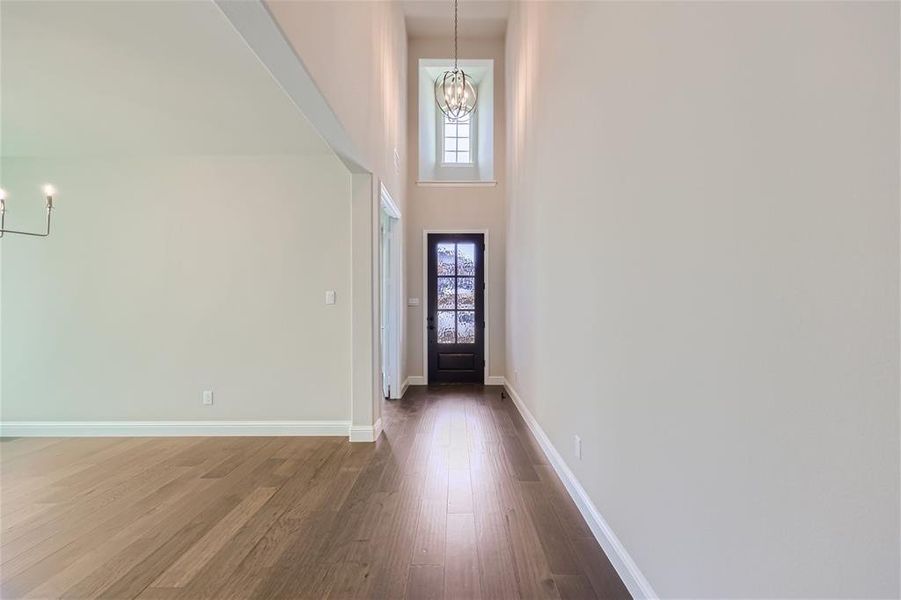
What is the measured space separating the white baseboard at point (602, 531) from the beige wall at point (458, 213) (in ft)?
9.86

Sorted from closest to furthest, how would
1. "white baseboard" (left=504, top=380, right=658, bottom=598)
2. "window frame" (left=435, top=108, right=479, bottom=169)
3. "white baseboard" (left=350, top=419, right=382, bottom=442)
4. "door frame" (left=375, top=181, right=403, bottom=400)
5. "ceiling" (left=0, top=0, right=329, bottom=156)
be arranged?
1. "white baseboard" (left=504, top=380, right=658, bottom=598)
2. "ceiling" (left=0, top=0, right=329, bottom=156)
3. "white baseboard" (left=350, top=419, right=382, bottom=442)
4. "door frame" (left=375, top=181, right=403, bottom=400)
5. "window frame" (left=435, top=108, right=479, bottom=169)

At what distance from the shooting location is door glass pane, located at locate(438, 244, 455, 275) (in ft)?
20.0

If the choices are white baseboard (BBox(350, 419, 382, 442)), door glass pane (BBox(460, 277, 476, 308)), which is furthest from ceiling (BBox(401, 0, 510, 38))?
white baseboard (BBox(350, 419, 382, 442))

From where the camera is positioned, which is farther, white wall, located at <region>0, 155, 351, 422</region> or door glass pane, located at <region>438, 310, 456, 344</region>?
door glass pane, located at <region>438, 310, 456, 344</region>

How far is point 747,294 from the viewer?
39.8 inches

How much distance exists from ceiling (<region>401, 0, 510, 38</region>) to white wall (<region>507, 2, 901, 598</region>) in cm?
415

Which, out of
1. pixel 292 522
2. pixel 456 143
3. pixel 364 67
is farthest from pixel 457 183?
pixel 292 522

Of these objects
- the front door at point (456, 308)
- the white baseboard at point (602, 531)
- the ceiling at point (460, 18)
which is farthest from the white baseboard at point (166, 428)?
the ceiling at point (460, 18)

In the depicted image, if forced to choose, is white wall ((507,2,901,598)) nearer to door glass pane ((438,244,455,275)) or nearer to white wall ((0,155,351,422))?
white wall ((0,155,351,422))

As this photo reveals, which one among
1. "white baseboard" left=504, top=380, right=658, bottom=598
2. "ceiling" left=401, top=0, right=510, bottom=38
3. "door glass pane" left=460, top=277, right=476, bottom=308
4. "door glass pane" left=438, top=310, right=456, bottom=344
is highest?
"ceiling" left=401, top=0, right=510, bottom=38

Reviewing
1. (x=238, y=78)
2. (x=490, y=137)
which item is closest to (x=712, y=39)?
(x=238, y=78)

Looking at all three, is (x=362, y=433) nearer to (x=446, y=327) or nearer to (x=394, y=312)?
(x=394, y=312)

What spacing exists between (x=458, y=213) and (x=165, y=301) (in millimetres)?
3882

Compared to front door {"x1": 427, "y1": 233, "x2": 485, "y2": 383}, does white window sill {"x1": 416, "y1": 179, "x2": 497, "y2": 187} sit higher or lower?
higher
